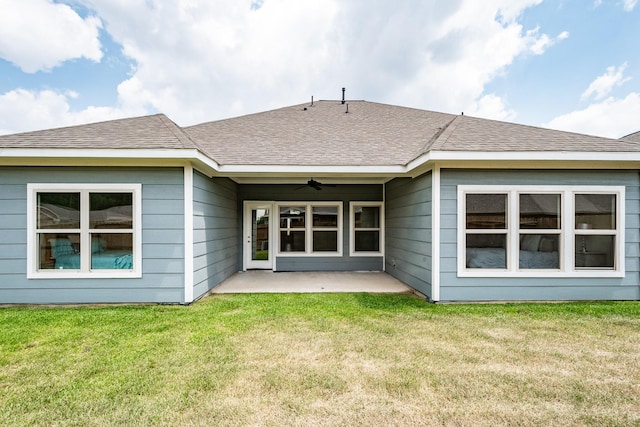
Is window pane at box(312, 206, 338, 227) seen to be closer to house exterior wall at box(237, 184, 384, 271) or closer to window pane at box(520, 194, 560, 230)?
house exterior wall at box(237, 184, 384, 271)

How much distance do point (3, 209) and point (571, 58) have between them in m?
15.0

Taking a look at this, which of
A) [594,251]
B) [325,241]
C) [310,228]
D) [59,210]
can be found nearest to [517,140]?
[594,251]

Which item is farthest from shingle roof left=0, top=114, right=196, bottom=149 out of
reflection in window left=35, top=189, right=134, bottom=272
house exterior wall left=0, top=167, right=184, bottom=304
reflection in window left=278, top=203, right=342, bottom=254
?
reflection in window left=278, top=203, right=342, bottom=254

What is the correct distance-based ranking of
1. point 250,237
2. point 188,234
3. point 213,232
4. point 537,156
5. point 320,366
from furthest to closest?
1. point 250,237
2. point 213,232
3. point 188,234
4. point 537,156
5. point 320,366

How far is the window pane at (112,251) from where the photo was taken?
A: 4.96m

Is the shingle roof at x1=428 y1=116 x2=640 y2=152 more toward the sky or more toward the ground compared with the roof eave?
more toward the sky

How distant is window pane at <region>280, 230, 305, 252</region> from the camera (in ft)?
27.9

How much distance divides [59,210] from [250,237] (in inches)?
169

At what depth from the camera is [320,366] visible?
2873 mm

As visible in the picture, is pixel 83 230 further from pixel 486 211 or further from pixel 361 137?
pixel 486 211

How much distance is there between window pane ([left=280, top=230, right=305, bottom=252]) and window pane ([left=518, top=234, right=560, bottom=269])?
17.1 feet

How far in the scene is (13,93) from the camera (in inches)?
497

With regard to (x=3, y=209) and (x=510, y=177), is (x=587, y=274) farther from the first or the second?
(x=3, y=209)

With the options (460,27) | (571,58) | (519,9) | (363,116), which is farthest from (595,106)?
(363,116)
